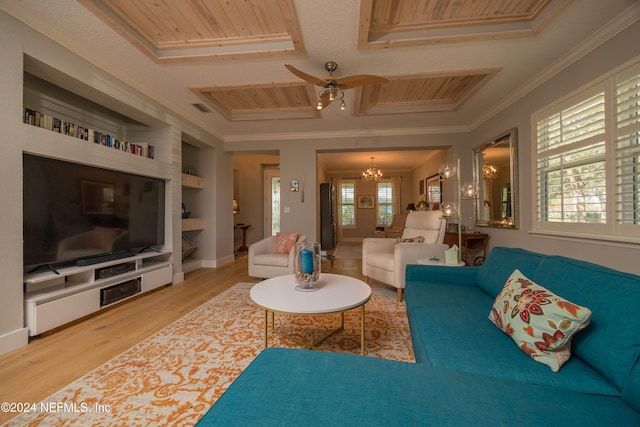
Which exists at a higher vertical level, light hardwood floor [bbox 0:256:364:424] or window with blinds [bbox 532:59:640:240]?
window with blinds [bbox 532:59:640:240]

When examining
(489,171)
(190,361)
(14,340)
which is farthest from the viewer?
(489,171)

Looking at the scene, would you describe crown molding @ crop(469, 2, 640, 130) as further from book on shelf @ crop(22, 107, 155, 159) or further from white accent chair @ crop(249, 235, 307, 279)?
book on shelf @ crop(22, 107, 155, 159)

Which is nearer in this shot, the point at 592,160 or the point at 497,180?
the point at 592,160

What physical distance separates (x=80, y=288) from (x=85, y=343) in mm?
612

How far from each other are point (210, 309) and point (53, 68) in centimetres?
248

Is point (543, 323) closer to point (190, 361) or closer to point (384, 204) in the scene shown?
point (190, 361)

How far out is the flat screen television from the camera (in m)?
2.03

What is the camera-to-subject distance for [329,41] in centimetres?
225

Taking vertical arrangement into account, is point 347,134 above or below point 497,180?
above

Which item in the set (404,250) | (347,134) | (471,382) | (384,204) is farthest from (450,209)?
(384,204)

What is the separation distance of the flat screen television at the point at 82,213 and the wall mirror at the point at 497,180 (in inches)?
178

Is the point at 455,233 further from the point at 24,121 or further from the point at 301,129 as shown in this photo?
the point at 24,121

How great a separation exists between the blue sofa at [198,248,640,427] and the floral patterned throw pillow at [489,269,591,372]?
Answer: 0.04 metres

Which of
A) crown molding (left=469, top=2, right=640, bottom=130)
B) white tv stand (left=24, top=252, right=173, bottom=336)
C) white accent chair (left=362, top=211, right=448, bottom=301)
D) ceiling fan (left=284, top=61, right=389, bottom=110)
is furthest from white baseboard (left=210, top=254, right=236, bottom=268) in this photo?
crown molding (left=469, top=2, right=640, bottom=130)
